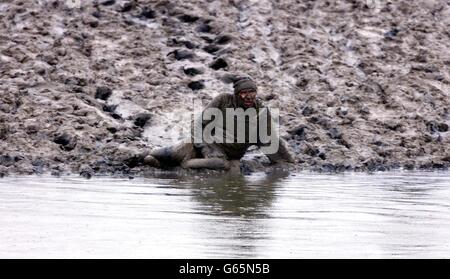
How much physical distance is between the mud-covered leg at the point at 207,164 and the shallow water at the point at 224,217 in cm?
55

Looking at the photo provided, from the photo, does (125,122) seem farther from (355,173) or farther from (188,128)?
(355,173)

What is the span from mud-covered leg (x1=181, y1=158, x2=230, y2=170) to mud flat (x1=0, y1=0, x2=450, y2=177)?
1.73ft

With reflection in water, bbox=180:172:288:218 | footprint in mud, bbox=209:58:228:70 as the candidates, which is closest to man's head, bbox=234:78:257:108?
reflection in water, bbox=180:172:288:218

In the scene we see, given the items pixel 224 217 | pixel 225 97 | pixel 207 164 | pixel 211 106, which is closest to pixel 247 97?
pixel 225 97

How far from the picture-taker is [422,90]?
1842 centimetres

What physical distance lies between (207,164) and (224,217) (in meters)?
4.26

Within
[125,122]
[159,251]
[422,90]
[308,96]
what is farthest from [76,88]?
[159,251]

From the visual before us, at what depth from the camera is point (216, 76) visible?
17.7 m

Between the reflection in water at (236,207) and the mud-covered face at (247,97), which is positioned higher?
the mud-covered face at (247,97)

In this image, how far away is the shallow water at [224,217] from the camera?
890cm

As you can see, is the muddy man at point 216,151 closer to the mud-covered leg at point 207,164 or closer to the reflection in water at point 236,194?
the mud-covered leg at point 207,164

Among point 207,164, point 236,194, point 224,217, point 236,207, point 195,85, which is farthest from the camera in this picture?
point 195,85

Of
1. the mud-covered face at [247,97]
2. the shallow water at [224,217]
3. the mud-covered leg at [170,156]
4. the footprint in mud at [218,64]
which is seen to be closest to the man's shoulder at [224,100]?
the mud-covered face at [247,97]

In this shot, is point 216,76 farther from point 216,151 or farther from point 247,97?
point 247,97
